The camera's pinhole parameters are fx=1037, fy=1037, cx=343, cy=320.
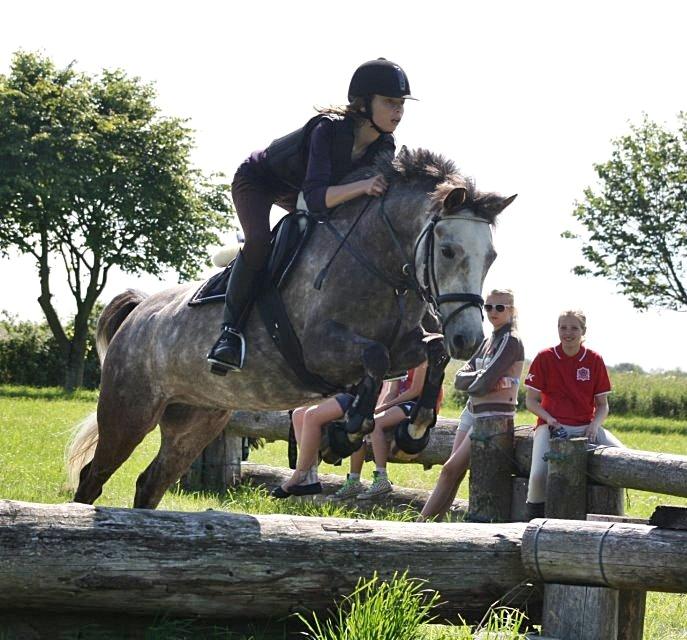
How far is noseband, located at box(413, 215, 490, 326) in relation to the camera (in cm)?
493

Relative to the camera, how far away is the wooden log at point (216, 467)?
9.95 meters

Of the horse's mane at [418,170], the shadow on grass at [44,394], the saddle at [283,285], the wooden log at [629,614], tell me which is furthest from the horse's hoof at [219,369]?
the shadow on grass at [44,394]

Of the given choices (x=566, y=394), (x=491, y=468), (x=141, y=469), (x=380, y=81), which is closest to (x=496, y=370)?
(x=566, y=394)

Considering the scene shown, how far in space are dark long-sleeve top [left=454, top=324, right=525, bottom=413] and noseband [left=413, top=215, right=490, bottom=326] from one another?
74.0 inches

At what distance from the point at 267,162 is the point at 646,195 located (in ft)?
111

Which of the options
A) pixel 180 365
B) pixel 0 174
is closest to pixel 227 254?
pixel 180 365

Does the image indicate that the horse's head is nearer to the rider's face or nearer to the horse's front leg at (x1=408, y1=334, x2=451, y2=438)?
the horse's front leg at (x1=408, y1=334, x2=451, y2=438)

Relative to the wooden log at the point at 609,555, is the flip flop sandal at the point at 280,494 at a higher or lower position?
lower

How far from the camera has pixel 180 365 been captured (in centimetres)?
639

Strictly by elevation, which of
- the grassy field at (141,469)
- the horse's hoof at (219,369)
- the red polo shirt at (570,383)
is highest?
the red polo shirt at (570,383)

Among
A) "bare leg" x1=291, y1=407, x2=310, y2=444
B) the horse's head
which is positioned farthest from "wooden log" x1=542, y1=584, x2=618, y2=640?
"bare leg" x1=291, y1=407, x2=310, y2=444

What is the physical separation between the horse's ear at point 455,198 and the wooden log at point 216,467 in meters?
5.35

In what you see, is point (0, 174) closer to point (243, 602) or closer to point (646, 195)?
point (646, 195)

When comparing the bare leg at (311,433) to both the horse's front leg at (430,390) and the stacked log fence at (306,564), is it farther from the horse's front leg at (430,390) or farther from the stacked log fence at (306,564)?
the stacked log fence at (306,564)
